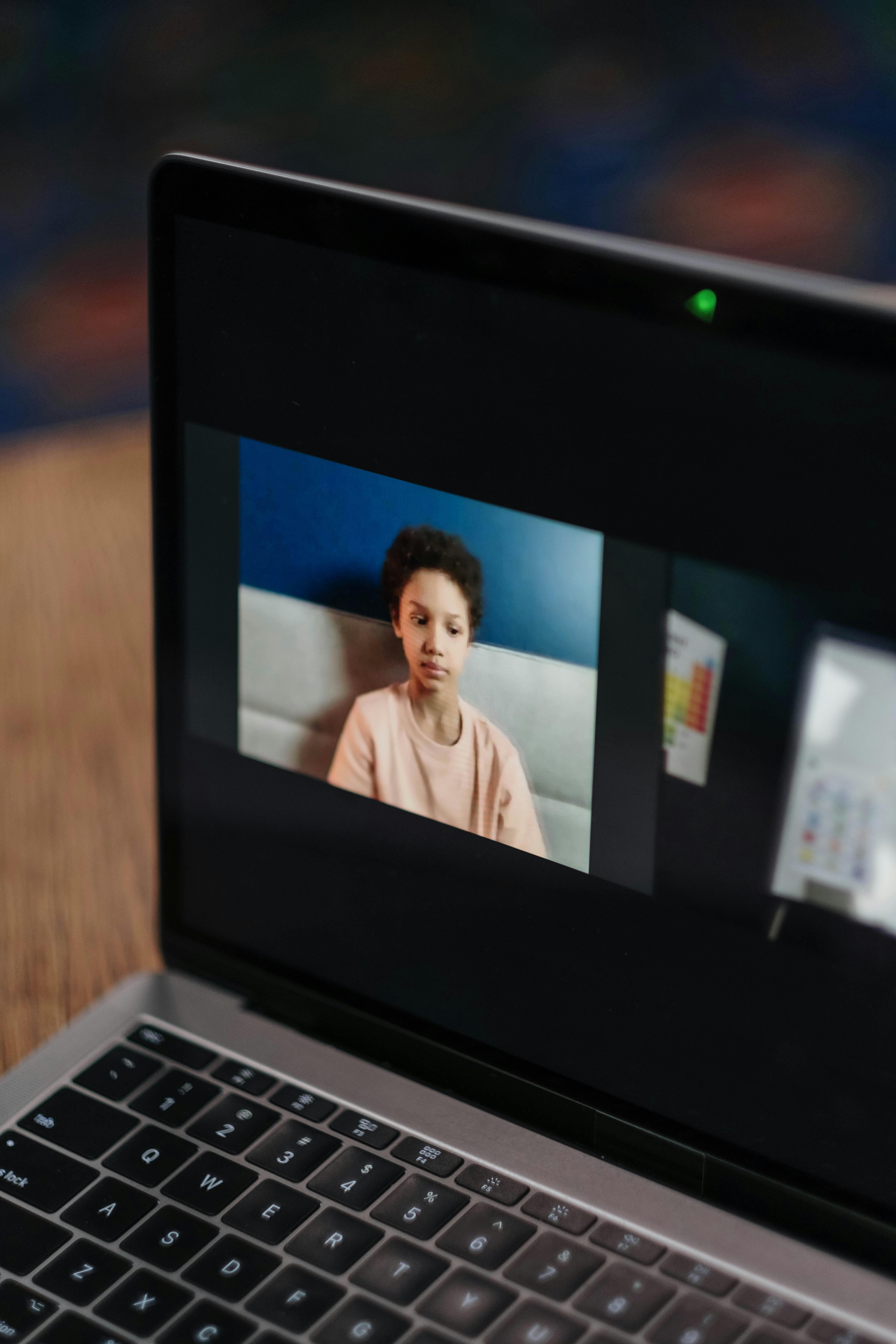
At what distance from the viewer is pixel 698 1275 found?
1.24ft

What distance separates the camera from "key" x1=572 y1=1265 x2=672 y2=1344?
365 millimetres

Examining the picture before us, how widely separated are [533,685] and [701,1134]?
157mm

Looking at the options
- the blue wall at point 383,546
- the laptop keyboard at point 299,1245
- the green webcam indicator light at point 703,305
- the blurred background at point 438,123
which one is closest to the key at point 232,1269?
the laptop keyboard at point 299,1245

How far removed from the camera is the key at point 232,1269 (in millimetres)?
379

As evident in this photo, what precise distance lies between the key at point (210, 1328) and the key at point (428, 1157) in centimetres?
7

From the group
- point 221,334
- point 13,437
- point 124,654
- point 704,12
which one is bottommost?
point 13,437

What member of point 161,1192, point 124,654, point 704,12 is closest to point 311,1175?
point 161,1192

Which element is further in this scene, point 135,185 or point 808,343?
point 135,185

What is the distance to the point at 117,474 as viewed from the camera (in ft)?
3.16

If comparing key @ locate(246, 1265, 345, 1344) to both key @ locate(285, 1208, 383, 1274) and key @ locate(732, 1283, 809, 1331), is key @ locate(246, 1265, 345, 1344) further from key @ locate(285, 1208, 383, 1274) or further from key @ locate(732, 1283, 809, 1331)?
key @ locate(732, 1283, 809, 1331)

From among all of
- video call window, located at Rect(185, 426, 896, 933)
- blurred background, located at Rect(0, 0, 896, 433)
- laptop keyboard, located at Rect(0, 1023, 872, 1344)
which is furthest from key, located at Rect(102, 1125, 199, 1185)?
blurred background, located at Rect(0, 0, 896, 433)

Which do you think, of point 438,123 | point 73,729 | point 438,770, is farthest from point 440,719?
point 438,123

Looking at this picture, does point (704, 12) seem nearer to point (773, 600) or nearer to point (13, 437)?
point (13, 437)

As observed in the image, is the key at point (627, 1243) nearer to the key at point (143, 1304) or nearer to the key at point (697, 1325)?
the key at point (697, 1325)
